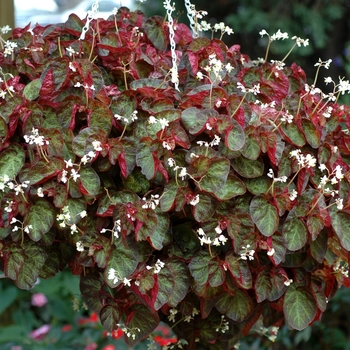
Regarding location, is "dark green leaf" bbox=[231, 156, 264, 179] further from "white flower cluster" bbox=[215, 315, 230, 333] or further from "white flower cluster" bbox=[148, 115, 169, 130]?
"white flower cluster" bbox=[215, 315, 230, 333]

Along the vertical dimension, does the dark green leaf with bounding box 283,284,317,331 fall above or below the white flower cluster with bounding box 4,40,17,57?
below

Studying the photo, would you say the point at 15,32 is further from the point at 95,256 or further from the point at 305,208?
the point at 305,208

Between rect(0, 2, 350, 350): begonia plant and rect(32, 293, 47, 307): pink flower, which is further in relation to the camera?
rect(32, 293, 47, 307): pink flower

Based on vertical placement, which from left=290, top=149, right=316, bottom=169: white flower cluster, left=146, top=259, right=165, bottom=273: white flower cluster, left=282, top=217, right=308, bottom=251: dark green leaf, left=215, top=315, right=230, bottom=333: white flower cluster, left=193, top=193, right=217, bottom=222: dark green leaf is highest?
left=290, top=149, right=316, bottom=169: white flower cluster

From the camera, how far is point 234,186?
3.33 ft

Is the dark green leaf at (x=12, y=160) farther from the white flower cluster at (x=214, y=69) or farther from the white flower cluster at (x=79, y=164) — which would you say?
the white flower cluster at (x=214, y=69)

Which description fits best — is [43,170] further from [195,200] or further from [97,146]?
[195,200]

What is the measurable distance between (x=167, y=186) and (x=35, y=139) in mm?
227

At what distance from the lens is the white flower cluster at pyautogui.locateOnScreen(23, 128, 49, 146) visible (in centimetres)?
98

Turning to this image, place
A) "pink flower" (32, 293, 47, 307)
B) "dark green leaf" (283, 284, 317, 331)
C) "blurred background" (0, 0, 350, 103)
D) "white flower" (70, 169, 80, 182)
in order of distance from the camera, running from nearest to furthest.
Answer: "white flower" (70, 169, 80, 182), "dark green leaf" (283, 284, 317, 331), "pink flower" (32, 293, 47, 307), "blurred background" (0, 0, 350, 103)

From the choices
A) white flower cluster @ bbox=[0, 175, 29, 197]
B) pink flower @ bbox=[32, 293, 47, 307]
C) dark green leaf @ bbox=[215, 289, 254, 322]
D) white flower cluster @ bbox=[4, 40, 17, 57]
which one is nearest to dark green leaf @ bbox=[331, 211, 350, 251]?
dark green leaf @ bbox=[215, 289, 254, 322]

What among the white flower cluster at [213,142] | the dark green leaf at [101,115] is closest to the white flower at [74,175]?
the dark green leaf at [101,115]

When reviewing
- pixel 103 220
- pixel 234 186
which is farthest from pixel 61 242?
pixel 234 186

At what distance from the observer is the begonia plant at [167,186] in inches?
39.4
